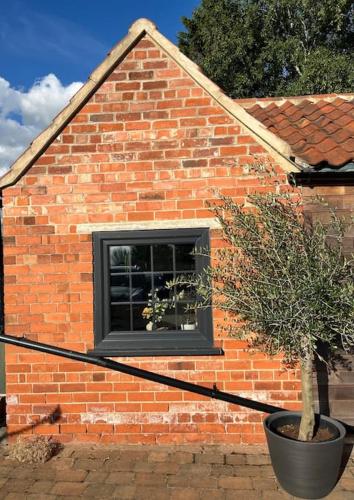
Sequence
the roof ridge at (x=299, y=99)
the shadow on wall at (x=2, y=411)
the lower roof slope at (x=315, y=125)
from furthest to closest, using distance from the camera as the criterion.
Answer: the roof ridge at (x=299, y=99)
the shadow on wall at (x=2, y=411)
the lower roof slope at (x=315, y=125)

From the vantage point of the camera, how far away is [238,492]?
11.5 ft

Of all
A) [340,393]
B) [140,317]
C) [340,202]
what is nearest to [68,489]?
[140,317]

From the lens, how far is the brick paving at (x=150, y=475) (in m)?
3.50

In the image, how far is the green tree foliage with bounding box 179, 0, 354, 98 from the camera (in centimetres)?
1717

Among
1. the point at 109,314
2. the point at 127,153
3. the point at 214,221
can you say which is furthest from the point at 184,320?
the point at 127,153

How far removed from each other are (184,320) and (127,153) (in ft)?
5.90

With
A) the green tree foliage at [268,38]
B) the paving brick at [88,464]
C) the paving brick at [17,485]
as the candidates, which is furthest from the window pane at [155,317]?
the green tree foliage at [268,38]

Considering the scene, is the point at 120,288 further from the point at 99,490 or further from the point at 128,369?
the point at 99,490

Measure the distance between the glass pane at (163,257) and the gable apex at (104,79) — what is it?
4.58ft

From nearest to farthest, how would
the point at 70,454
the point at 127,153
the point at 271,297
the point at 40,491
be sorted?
the point at 271,297, the point at 40,491, the point at 70,454, the point at 127,153

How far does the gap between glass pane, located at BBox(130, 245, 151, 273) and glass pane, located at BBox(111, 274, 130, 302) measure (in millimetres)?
139

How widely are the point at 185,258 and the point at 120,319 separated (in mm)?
918

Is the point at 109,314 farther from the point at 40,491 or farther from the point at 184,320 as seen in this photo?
the point at 40,491

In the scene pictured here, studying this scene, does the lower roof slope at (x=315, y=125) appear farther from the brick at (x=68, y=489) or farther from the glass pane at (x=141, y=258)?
the brick at (x=68, y=489)
